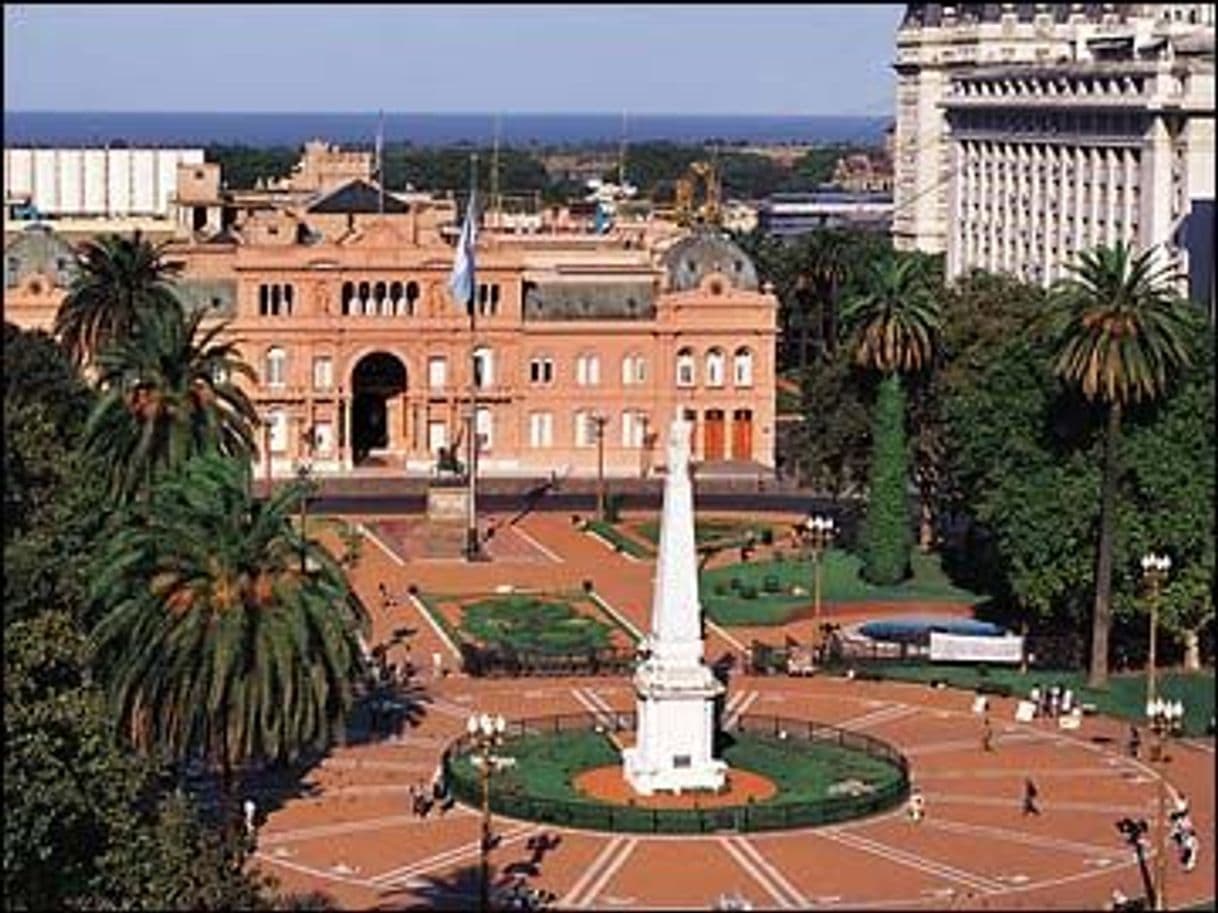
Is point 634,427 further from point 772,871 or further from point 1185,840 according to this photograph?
point 1185,840

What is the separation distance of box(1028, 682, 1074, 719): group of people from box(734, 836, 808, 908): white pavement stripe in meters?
15.7

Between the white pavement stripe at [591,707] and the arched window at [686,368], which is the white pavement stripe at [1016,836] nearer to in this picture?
the white pavement stripe at [591,707]

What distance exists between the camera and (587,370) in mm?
126188

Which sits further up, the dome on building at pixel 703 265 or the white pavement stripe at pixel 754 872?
the dome on building at pixel 703 265

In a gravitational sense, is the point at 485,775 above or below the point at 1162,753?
below

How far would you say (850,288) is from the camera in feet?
456

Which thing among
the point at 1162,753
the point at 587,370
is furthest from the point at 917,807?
the point at 587,370

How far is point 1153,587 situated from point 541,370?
5892 centimetres

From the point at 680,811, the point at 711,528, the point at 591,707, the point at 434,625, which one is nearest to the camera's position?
A: the point at 680,811

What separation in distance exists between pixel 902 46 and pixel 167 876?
153507 millimetres

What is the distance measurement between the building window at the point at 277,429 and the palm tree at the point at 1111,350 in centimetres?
5533

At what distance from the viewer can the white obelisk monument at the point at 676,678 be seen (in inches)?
2450

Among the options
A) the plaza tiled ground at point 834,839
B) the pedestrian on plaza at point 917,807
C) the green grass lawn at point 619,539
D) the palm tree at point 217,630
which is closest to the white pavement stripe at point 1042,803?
the plaza tiled ground at point 834,839

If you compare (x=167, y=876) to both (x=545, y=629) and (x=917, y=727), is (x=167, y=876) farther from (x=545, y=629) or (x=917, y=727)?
(x=545, y=629)
